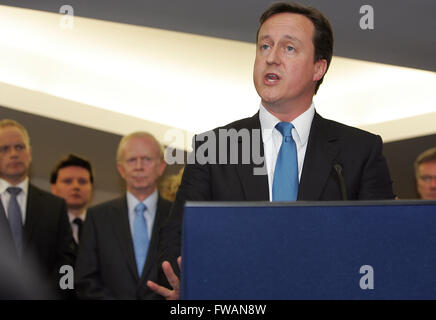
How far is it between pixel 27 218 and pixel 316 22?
202 cm

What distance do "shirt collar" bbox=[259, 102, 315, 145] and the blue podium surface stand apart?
0.68 m

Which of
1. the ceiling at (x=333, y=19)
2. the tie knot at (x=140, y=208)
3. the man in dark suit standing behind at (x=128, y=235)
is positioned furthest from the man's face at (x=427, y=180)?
the tie knot at (x=140, y=208)

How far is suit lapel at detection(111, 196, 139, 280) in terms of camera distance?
3.23 meters

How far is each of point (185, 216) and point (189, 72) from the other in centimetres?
353

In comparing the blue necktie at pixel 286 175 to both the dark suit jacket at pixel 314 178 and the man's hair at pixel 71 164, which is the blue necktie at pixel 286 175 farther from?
the man's hair at pixel 71 164

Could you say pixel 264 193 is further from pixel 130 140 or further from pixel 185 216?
pixel 130 140

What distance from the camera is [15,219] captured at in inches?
134

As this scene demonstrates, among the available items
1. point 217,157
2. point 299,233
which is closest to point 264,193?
point 217,157

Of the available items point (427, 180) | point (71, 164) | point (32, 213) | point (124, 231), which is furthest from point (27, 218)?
point (427, 180)

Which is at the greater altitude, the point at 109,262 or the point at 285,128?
the point at 285,128

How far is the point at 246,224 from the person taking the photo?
1165 millimetres

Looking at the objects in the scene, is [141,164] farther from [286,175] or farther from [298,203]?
[298,203]

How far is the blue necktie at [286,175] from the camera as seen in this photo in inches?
68.6

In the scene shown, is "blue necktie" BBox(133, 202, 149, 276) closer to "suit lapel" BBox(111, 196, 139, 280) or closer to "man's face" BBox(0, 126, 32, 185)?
"suit lapel" BBox(111, 196, 139, 280)
